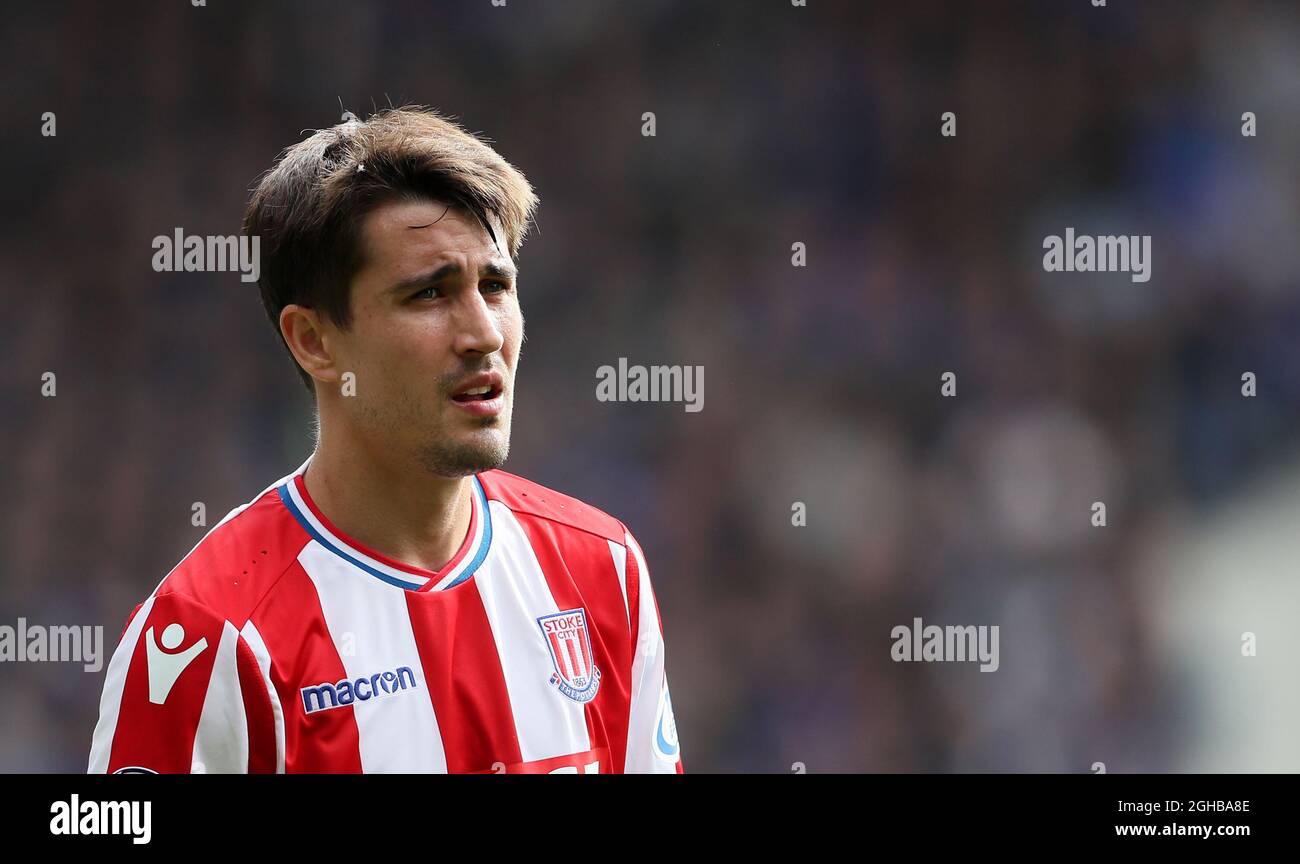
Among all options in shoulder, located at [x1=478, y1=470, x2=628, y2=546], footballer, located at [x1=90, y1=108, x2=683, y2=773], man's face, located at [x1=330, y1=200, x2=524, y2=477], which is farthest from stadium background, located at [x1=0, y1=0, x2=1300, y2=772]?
man's face, located at [x1=330, y1=200, x2=524, y2=477]

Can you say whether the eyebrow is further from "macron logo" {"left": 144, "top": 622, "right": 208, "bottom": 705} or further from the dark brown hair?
"macron logo" {"left": 144, "top": 622, "right": 208, "bottom": 705}

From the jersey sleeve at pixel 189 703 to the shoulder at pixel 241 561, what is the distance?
35 mm

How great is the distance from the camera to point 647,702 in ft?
6.89

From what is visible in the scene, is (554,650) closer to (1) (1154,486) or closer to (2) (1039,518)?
(2) (1039,518)

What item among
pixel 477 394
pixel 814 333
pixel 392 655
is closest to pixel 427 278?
pixel 477 394

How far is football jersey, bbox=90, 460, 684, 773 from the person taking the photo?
1.73 meters

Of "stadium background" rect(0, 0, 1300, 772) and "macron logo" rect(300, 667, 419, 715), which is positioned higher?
"stadium background" rect(0, 0, 1300, 772)

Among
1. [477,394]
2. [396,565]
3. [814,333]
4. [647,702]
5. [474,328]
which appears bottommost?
[647,702]

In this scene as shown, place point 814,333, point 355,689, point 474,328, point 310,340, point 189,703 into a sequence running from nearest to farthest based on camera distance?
1. point 189,703
2. point 355,689
3. point 474,328
4. point 310,340
5. point 814,333

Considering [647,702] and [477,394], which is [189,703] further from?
[647,702]

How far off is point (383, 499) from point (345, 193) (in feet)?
1.74

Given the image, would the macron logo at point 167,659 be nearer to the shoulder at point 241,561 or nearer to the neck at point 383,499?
the shoulder at point 241,561

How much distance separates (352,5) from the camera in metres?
5.25
